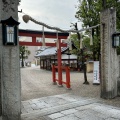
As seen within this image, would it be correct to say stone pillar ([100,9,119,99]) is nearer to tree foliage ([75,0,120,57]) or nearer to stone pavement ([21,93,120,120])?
stone pavement ([21,93,120,120])

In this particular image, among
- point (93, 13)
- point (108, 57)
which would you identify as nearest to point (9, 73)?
point (108, 57)

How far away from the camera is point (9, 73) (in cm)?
450

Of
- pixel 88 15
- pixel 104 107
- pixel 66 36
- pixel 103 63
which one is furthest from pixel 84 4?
pixel 104 107

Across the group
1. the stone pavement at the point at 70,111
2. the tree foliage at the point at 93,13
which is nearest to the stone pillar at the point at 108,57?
the stone pavement at the point at 70,111

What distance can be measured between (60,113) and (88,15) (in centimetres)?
901

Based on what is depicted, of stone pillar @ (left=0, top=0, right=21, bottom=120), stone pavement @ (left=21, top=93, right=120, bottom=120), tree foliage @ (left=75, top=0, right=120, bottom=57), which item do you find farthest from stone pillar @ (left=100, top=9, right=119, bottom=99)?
tree foliage @ (left=75, top=0, right=120, bottom=57)

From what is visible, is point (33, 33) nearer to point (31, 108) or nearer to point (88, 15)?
point (31, 108)

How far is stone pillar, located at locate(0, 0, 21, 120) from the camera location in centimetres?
448

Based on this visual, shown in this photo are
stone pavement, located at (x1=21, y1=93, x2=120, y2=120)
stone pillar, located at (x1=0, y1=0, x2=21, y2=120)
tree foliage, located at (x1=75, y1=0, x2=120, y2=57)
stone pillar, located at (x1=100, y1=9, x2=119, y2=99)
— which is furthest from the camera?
tree foliage, located at (x1=75, y1=0, x2=120, y2=57)

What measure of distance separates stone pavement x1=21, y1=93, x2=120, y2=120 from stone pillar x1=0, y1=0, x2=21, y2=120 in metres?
0.68

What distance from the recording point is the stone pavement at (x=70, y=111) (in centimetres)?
505

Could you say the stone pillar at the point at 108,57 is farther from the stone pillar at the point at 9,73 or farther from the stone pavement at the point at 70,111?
the stone pillar at the point at 9,73

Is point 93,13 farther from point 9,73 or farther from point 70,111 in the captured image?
point 9,73

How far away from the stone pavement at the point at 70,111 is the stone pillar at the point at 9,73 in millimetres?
683
